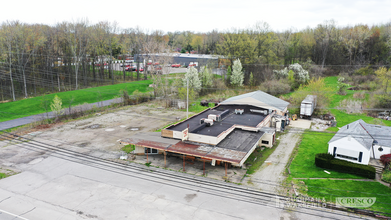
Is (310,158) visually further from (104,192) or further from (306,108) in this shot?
(104,192)

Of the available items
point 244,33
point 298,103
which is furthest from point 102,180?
point 244,33

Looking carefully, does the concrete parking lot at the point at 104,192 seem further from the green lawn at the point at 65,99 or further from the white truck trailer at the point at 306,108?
the white truck trailer at the point at 306,108

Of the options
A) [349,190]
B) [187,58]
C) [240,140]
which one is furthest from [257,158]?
[187,58]

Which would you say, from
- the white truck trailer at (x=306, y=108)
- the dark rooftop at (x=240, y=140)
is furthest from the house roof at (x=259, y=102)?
the dark rooftop at (x=240, y=140)

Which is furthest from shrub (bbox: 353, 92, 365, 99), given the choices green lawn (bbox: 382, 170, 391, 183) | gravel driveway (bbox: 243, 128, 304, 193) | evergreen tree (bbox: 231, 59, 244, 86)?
green lawn (bbox: 382, 170, 391, 183)

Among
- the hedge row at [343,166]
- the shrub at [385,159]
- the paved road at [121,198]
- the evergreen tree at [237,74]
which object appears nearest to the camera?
the paved road at [121,198]

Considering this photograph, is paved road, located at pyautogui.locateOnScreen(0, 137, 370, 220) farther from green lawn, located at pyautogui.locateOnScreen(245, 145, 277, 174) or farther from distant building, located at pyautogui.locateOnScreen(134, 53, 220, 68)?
distant building, located at pyautogui.locateOnScreen(134, 53, 220, 68)

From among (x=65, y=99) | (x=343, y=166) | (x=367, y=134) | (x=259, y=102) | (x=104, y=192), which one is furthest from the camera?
(x=65, y=99)
